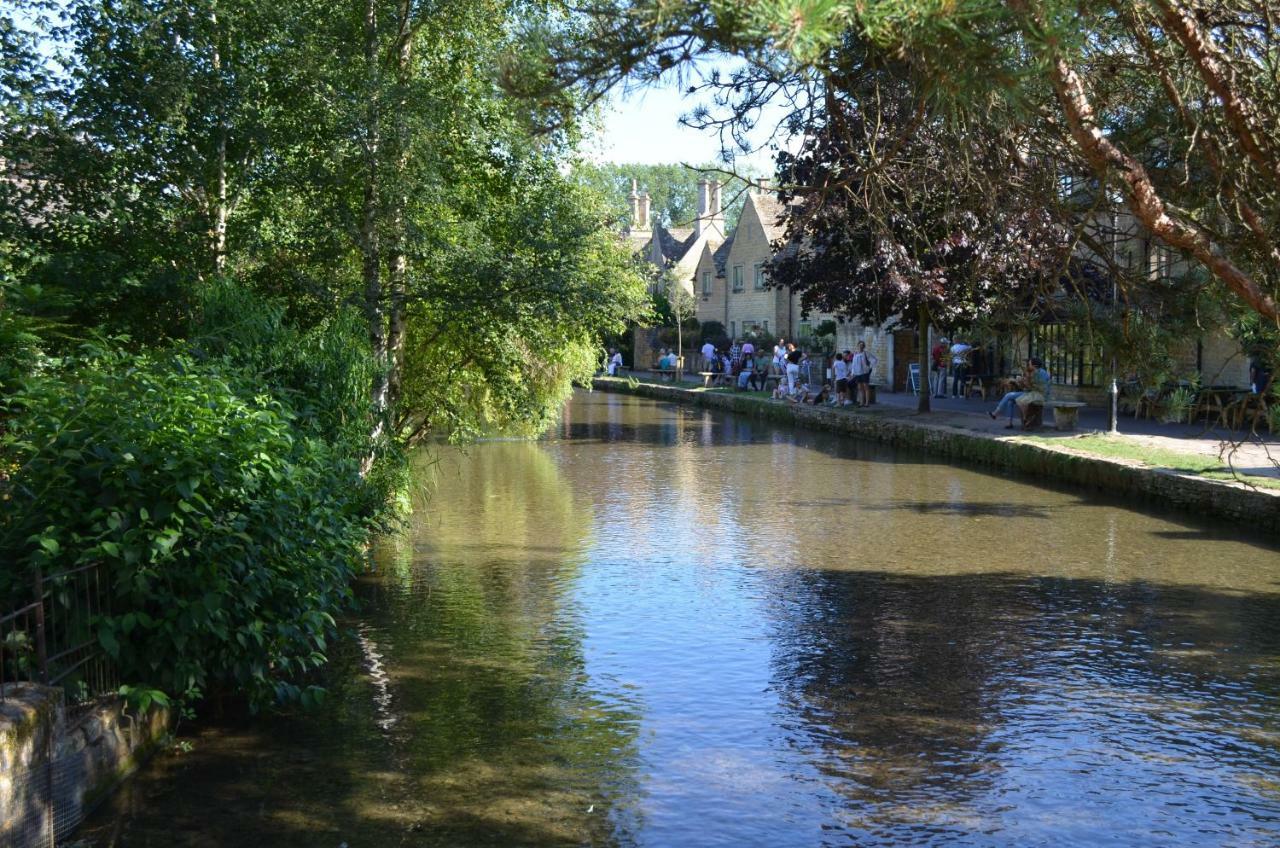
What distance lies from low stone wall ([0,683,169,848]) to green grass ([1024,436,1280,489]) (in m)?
13.1

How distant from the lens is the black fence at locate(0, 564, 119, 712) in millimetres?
6512

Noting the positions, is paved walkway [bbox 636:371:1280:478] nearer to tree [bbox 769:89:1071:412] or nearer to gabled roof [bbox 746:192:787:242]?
tree [bbox 769:89:1071:412]

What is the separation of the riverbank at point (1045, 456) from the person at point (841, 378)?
1155 mm

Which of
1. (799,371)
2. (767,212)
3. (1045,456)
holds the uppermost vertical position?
(767,212)

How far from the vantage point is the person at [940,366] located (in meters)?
36.7

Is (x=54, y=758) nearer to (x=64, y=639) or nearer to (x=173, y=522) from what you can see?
(x=64, y=639)

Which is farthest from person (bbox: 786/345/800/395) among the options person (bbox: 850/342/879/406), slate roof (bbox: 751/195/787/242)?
slate roof (bbox: 751/195/787/242)

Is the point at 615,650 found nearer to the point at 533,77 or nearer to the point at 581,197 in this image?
the point at 533,77

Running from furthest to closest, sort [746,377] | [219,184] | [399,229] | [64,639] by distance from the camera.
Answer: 1. [746,377]
2. [399,229]
3. [219,184]
4. [64,639]

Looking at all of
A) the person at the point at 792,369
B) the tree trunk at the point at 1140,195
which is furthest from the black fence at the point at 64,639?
the person at the point at 792,369

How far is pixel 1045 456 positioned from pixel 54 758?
17922 mm

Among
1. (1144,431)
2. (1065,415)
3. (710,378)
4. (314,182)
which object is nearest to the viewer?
(314,182)

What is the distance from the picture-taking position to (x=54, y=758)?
20.9 feet

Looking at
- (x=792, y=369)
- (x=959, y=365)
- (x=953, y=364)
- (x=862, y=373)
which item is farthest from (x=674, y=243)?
(x=862, y=373)
